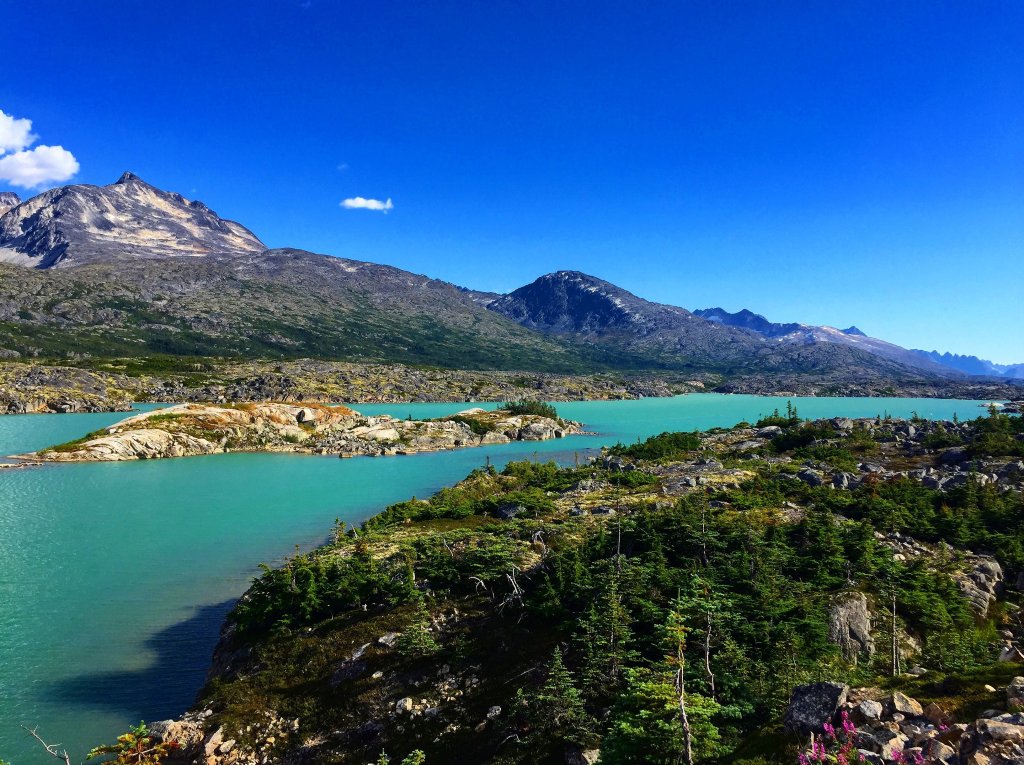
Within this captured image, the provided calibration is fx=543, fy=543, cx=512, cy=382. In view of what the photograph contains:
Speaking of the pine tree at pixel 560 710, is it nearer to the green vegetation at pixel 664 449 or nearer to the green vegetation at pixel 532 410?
the green vegetation at pixel 664 449

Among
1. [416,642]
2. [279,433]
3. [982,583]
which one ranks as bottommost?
[279,433]

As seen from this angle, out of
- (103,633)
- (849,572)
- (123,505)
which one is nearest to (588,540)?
(849,572)

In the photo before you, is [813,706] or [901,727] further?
[813,706]

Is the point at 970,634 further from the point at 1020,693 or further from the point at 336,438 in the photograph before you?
the point at 336,438

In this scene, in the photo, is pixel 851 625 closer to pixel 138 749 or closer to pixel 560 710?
pixel 560 710

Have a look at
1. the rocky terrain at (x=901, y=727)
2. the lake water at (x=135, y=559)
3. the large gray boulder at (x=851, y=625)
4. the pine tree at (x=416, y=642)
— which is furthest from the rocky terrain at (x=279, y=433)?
the rocky terrain at (x=901, y=727)

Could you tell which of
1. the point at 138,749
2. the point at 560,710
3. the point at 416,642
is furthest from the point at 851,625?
the point at 138,749

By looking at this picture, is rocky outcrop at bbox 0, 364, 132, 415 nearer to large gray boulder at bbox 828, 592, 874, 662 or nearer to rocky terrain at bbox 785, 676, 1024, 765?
large gray boulder at bbox 828, 592, 874, 662
